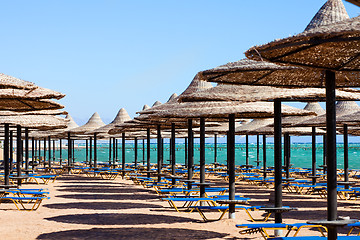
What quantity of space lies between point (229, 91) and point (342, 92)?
5.39 ft

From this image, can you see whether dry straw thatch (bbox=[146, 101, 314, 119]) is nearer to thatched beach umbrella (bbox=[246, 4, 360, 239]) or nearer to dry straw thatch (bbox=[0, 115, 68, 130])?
thatched beach umbrella (bbox=[246, 4, 360, 239])

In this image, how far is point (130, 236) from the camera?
24.6 feet

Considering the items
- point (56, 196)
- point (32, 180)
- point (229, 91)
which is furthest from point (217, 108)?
point (32, 180)

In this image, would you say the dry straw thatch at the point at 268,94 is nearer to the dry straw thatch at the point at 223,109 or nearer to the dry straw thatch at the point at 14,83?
the dry straw thatch at the point at 223,109

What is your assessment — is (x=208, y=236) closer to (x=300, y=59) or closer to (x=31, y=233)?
(x=31, y=233)

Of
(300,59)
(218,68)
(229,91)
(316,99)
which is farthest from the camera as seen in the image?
(229,91)

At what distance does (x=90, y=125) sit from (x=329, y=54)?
20.9m

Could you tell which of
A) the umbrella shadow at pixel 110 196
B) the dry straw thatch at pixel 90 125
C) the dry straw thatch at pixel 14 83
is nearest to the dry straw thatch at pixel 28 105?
the dry straw thatch at pixel 14 83

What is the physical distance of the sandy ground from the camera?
7.63 m

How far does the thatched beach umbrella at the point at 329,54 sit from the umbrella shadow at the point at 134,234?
2.86m

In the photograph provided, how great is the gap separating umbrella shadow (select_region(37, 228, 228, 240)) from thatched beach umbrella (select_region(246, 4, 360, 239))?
2863 millimetres

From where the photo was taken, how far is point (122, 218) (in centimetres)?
927

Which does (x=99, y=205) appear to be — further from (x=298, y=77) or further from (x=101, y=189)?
(x=298, y=77)

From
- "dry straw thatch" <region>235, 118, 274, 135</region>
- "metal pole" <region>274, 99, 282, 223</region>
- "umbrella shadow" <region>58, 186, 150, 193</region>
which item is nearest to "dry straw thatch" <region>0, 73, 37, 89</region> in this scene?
"metal pole" <region>274, 99, 282, 223</region>
